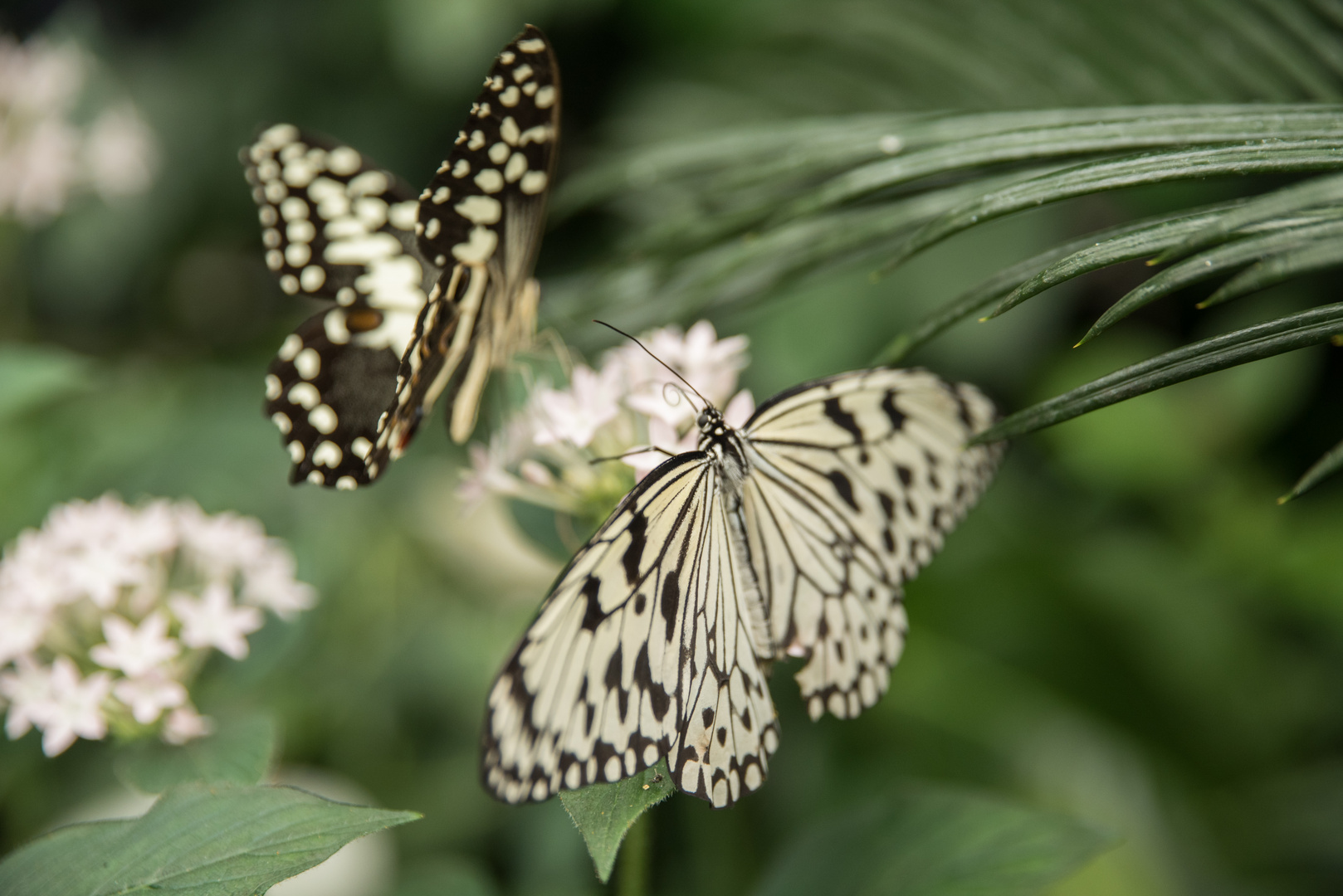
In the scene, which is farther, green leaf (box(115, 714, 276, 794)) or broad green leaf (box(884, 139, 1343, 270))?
green leaf (box(115, 714, 276, 794))

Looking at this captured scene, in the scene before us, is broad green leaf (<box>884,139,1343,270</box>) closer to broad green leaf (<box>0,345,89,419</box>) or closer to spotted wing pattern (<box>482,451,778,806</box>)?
spotted wing pattern (<box>482,451,778,806</box>)

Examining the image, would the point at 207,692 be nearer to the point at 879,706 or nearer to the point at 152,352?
the point at 879,706

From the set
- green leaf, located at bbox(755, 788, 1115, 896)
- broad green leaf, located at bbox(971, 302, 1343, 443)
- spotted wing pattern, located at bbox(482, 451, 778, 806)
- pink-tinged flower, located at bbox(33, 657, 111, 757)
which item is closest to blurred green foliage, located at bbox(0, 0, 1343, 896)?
pink-tinged flower, located at bbox(33, 657, 111, 757)

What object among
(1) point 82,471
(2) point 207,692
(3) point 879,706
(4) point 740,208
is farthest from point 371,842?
(4) point 740,208

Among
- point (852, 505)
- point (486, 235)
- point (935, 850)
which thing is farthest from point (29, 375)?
point (935, 850)

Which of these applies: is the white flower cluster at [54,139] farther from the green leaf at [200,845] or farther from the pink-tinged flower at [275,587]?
the green leaf at [200,845]

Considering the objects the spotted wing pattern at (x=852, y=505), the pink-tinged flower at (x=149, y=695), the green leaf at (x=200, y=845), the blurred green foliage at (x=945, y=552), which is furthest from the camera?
the blurred green foliage at (x=945, y=552)

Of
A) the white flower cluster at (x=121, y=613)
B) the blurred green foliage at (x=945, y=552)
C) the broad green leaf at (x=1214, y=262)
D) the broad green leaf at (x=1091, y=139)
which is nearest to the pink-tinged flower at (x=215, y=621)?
Answer: the white flower cluster at (x=121, y=613)
